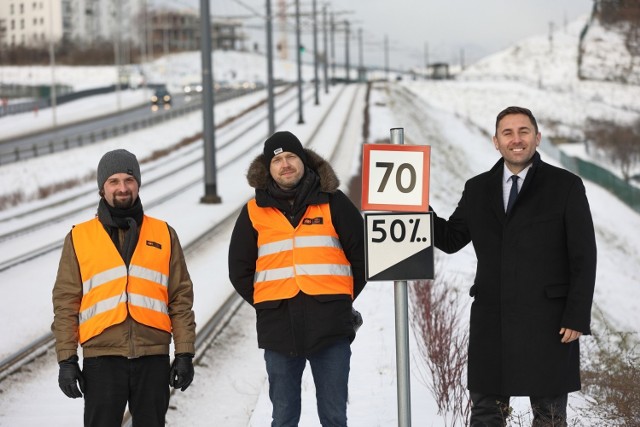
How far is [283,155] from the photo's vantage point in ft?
16.5

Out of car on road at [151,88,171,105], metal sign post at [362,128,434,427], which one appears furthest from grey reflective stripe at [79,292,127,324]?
car on road at [151,88,171,105]

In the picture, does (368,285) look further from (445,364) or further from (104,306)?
(104,306)

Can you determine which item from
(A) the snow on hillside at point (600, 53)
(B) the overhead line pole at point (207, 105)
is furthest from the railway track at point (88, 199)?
(A) the snow on hillside at point (600, 53)

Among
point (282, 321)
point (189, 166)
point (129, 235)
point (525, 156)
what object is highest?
point (525, 156)

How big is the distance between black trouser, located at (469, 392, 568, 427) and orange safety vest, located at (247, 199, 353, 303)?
3.12 ft

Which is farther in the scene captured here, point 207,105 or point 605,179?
point 605,179

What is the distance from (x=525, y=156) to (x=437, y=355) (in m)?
2.87

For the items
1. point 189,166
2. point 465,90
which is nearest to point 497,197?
point 189,166

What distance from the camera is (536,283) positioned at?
4.81m

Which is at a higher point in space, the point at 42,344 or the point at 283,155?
the point at 283,155

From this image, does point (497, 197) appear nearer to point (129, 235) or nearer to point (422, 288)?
point (129, 235)

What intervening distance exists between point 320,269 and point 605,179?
3248 cm

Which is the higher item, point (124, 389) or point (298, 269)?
point (298, 269)

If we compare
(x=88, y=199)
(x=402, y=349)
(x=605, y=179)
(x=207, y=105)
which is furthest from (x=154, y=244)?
(x=605, y=179)
